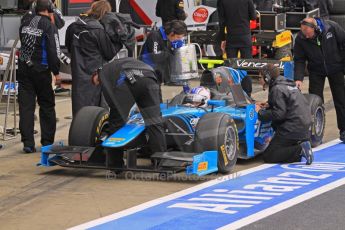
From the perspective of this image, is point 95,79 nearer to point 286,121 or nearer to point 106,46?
point 106,46

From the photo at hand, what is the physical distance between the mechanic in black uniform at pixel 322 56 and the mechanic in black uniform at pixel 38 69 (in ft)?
10.4

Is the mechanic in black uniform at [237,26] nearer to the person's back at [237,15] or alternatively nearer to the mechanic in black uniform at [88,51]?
the person's back at [237,15]

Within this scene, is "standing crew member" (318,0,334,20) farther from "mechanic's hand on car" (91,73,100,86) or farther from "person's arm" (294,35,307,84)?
"mechanic's hand on car" (91,73,100,86)

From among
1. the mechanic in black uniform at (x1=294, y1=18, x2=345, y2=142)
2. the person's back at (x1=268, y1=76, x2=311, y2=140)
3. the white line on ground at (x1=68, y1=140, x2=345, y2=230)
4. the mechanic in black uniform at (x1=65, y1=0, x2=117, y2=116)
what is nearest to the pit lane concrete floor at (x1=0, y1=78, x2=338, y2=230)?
the white line on ground at (x1=68, y1=140, x2=345, y2=230)

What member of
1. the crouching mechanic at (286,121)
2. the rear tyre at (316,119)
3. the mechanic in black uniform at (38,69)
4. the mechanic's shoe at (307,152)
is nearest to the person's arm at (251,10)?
the rear tyre at (316,119)

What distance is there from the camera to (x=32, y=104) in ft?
38.3

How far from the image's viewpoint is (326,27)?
1216cm

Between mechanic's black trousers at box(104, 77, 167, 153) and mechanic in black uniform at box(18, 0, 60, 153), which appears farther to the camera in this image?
mechanic in black uniform at box(18, 0, 60, 153)

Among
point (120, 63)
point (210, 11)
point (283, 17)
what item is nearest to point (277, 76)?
point (120, 63)

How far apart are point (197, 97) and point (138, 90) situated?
46.3 inches

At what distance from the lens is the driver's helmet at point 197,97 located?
35.8 feet

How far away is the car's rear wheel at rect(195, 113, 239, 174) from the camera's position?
9.92 m

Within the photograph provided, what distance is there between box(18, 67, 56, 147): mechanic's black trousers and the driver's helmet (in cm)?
182

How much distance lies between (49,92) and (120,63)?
188cm
